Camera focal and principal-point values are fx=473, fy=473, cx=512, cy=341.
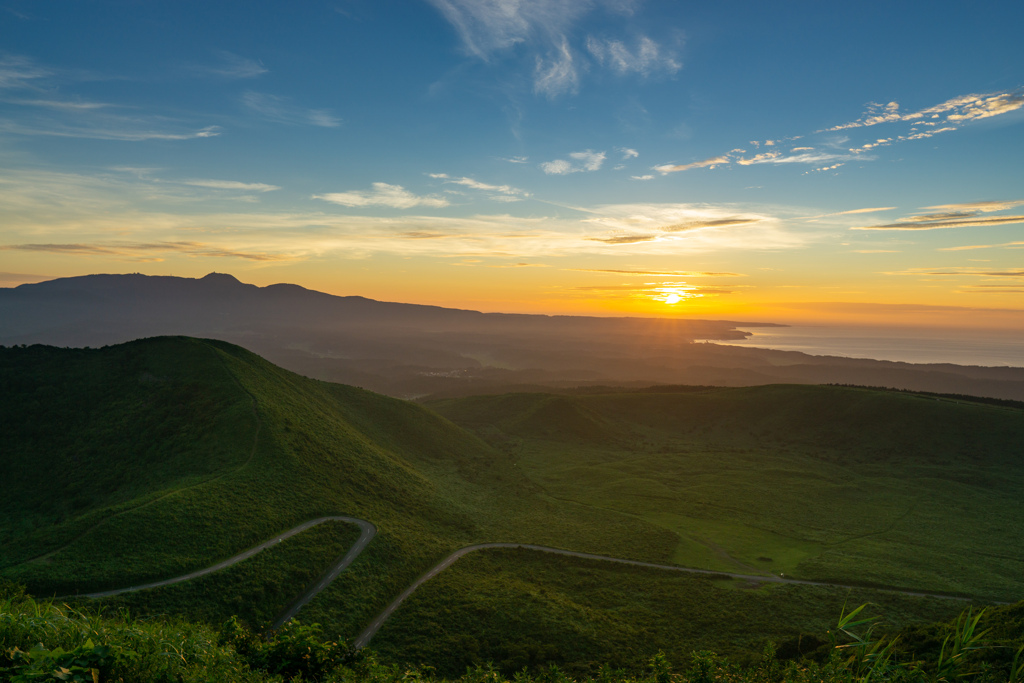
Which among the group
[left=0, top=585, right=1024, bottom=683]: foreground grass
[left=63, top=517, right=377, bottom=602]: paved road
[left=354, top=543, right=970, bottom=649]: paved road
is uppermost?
[left=0, top=585, right=1024, bottom=683]: foreground grass

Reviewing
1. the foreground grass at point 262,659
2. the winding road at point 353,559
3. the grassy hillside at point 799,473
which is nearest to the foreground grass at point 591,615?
the winding road at point 353,559

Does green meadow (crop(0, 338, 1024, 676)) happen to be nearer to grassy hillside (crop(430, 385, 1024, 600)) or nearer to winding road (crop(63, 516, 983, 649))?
grassy hillside (crop(430, 385, 1024, 600))

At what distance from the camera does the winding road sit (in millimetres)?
27562

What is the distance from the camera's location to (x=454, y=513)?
49.0 m

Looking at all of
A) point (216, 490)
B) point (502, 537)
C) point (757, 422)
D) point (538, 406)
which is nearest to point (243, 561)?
point (216, 490)

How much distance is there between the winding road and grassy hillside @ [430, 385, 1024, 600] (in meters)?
2.26

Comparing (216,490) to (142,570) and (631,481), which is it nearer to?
(142,570)

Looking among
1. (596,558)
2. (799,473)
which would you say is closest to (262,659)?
(596,558)

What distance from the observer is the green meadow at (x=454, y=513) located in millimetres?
28781

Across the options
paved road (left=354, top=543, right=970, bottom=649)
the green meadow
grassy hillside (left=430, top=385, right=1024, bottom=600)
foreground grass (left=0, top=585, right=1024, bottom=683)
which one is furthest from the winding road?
foreground grass (left=0, top=585, right=1024, bottom=683)

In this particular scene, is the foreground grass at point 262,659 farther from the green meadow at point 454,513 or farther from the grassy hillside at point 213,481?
the grassy hillside at point 213,481

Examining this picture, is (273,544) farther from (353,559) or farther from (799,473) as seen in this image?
(799,473)

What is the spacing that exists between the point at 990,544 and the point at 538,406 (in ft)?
239

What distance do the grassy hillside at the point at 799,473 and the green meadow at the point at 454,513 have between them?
1.61 ft
